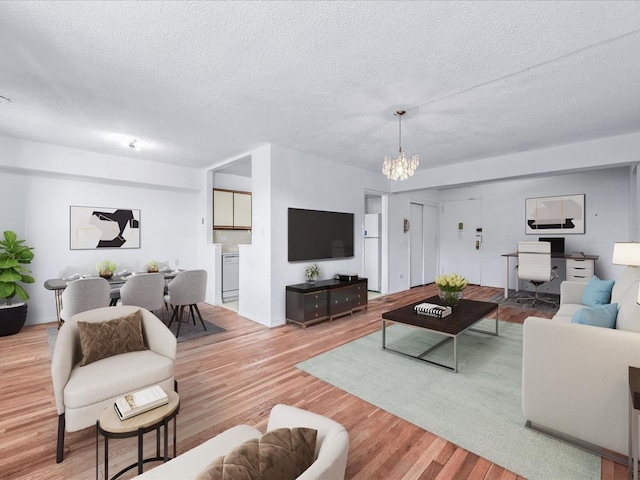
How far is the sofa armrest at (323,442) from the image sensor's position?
0.81m

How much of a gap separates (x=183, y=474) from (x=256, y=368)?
1.98 metres

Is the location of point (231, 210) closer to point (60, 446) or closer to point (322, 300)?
point (322, 300)

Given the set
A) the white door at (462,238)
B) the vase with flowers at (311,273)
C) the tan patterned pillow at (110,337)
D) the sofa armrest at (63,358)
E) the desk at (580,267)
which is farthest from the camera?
the white door at (462,238)

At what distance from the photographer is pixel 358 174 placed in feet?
19.1

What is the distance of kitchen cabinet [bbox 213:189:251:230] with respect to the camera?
6164mm

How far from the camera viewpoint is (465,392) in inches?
99.7

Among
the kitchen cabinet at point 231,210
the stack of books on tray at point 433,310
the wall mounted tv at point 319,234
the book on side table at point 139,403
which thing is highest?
the kitchen cabinet at point 231,210

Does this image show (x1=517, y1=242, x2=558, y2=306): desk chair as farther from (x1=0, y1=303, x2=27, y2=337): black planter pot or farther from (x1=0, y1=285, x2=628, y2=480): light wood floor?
(x1=0, y1=303, x2=27, y2=337): black planter pot

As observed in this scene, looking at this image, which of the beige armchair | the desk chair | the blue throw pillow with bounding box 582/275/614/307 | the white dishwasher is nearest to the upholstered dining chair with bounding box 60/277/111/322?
the beige armchair

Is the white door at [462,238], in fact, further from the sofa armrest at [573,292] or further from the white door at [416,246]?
the sofa armrest at [573,292]

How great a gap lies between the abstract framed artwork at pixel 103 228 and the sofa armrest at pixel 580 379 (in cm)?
577

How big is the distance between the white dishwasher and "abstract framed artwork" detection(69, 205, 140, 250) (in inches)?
61.5

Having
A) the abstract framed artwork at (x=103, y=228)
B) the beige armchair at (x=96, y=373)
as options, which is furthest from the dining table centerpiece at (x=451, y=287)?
the abstract framed artwork at (x=103, y=228)

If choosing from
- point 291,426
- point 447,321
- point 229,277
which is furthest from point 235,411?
point 229,277
